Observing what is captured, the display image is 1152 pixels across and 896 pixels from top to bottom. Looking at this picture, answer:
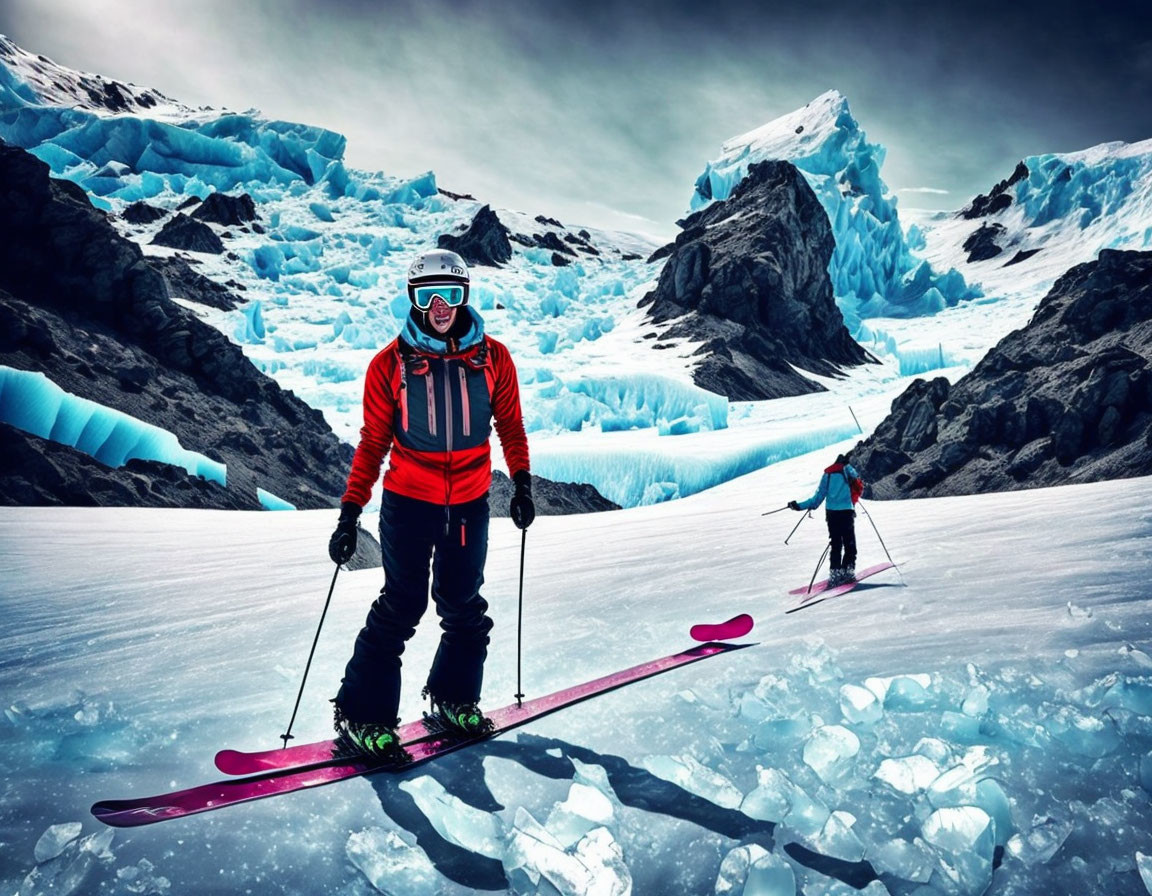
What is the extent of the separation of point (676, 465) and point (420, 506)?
80.2 feet

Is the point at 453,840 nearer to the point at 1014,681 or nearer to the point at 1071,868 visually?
the point at 1071,868

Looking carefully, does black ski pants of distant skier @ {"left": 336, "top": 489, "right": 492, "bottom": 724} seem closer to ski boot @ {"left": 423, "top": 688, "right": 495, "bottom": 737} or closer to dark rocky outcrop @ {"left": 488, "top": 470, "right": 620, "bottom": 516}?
ski boot @ {"left": 423, "top": 688, "right": 495, "bottom": 737}

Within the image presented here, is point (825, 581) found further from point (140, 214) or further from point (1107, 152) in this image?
point (1107, 152)

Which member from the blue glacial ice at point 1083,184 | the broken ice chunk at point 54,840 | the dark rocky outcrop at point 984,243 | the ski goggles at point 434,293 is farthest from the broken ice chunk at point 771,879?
the dark rocky outcrop at point 984,243

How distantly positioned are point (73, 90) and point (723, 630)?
320 feet

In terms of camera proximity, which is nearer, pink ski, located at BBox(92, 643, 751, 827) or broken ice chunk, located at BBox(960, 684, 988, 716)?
pink ski, located at BBox(92, 643, 751, 827)

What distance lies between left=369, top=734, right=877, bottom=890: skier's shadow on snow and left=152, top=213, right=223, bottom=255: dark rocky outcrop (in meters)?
60.1

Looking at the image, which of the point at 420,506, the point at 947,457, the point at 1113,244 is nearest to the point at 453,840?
the point at 420,506

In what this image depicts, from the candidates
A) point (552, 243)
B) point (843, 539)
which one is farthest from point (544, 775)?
point (552, 243)

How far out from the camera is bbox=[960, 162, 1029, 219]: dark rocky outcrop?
293ft

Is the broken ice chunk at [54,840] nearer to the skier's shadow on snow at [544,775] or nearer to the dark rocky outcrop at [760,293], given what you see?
the skier's shadow on snow at [544,775]

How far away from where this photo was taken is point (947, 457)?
22.0m

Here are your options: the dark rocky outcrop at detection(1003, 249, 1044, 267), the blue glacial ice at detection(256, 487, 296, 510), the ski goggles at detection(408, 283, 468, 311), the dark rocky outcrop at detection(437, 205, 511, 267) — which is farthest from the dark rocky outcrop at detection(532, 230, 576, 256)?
the ski goggles at detection(408, 283, 468, 311)

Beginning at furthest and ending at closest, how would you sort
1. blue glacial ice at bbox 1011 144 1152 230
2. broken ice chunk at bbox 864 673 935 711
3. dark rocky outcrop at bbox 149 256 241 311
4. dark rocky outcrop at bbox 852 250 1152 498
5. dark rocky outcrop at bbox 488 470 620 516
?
blue glacial ice at bbox 1011 144 1152 230 < dark rocky outcrop at bbox 149 256 241 311 < dark rocky outcrop at bbox 488 470 620 516 < dark rocky outcrop at bbox 852 250 1152 498 < broken ice chunk at bbox 864 673 935 711
